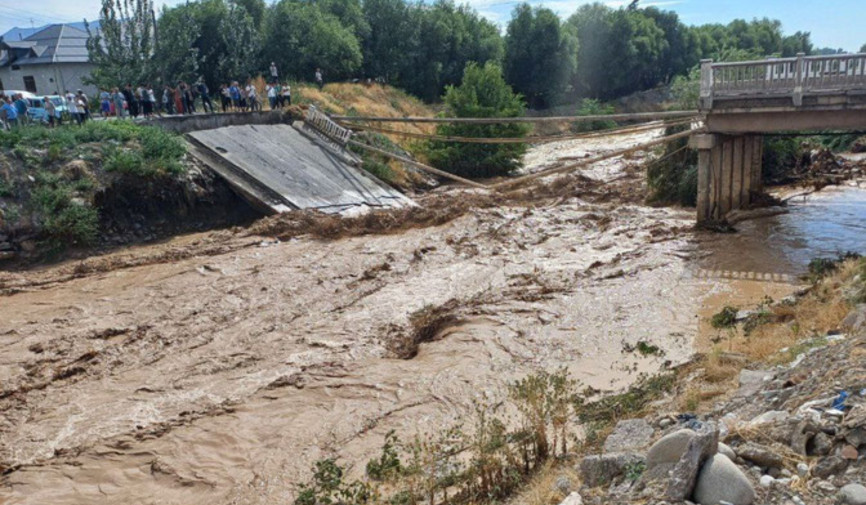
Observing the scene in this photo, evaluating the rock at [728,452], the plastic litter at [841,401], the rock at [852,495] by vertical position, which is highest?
the plastic litter at [841,401]

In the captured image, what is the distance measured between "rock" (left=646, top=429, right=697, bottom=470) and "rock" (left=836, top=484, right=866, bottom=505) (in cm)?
106

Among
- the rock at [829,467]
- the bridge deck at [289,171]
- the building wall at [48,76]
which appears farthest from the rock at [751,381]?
the building wall at [48,76]

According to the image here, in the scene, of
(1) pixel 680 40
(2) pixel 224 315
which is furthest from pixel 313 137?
(1) pixel 680 40

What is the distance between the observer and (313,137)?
26.0 m

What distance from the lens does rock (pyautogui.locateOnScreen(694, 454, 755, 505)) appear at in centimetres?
497

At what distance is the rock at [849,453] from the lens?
5.16 meters

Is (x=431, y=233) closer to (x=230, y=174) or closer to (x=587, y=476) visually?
(x=230, y=174)

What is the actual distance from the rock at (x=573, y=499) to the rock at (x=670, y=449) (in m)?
0.63

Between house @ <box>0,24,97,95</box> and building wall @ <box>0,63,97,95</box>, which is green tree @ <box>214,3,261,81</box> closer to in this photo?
house @ <box>0,24,97,95</box>

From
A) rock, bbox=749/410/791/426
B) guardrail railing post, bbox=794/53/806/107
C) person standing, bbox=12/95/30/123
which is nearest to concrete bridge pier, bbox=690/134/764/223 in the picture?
guardrail railing post, bbox=794/53/806/107

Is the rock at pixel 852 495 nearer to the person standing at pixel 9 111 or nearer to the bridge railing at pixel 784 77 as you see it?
the bridge railing at pixel 784 77

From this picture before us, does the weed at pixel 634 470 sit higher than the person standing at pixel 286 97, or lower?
lower

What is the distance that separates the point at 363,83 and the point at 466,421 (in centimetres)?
3547

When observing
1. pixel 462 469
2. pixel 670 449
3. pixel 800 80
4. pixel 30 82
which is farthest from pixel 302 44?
pixel 670 449
